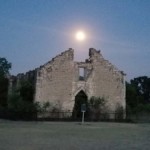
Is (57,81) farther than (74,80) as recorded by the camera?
No

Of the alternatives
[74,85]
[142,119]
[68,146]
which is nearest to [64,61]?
[74,85]

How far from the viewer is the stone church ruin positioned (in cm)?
4203

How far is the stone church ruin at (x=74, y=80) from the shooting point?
42.0 meters

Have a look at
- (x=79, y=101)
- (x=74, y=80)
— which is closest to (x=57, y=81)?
(x=74, y=80)

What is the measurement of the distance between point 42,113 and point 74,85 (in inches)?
229

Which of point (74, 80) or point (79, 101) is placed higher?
point (74, 80)

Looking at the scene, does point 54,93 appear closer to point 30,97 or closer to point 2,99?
point 30,97

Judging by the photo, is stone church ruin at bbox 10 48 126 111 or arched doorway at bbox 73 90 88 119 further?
arched doorway at bbox 73 90 88 119

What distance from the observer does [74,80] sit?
44.0m

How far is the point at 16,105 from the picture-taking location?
126ft

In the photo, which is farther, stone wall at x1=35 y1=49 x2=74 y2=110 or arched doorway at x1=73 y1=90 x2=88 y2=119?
arched doorway at x1=73 y1=90 x2=88 y2=119

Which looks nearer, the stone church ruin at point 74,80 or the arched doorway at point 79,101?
the stone church ruin at point 74,80

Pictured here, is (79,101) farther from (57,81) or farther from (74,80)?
(57,81)

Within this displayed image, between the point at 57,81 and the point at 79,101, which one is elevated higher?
the point at 57,81
